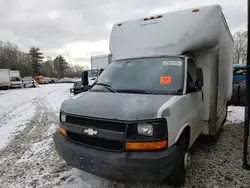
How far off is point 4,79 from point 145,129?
3208 centimetres

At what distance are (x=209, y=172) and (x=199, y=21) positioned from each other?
273 centimetres

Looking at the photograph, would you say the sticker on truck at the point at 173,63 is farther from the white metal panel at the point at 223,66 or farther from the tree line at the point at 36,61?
the tree line at the point at 36,61

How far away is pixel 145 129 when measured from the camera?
2279 millimetres

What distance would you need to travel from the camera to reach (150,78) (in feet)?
10.3

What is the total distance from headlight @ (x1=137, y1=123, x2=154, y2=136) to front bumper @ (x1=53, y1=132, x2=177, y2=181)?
0.23 meters

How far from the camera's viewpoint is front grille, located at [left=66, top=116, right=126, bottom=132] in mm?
2329

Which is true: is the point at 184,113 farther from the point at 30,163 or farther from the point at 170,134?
the point at 30,163

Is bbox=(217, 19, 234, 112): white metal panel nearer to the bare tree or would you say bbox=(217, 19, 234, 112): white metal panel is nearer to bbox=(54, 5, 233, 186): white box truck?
bbox=(54, 5, 233, 186): white box truck

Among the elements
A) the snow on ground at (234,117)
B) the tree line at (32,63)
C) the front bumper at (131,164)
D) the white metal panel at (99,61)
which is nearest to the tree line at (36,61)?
the tree line at (32,63)

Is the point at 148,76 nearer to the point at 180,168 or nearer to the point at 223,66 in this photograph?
the point at 180,168

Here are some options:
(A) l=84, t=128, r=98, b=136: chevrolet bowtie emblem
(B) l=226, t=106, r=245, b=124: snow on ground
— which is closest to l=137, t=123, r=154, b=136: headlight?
(A) l=84, t=128, r=98, b=136: chevrolet bowtie emblem

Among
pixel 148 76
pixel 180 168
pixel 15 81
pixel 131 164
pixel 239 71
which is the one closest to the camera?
pixel 131 164

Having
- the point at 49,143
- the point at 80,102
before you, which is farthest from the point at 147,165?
the point at 49,143

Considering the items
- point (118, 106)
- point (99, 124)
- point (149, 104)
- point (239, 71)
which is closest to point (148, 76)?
point (149, 104)
